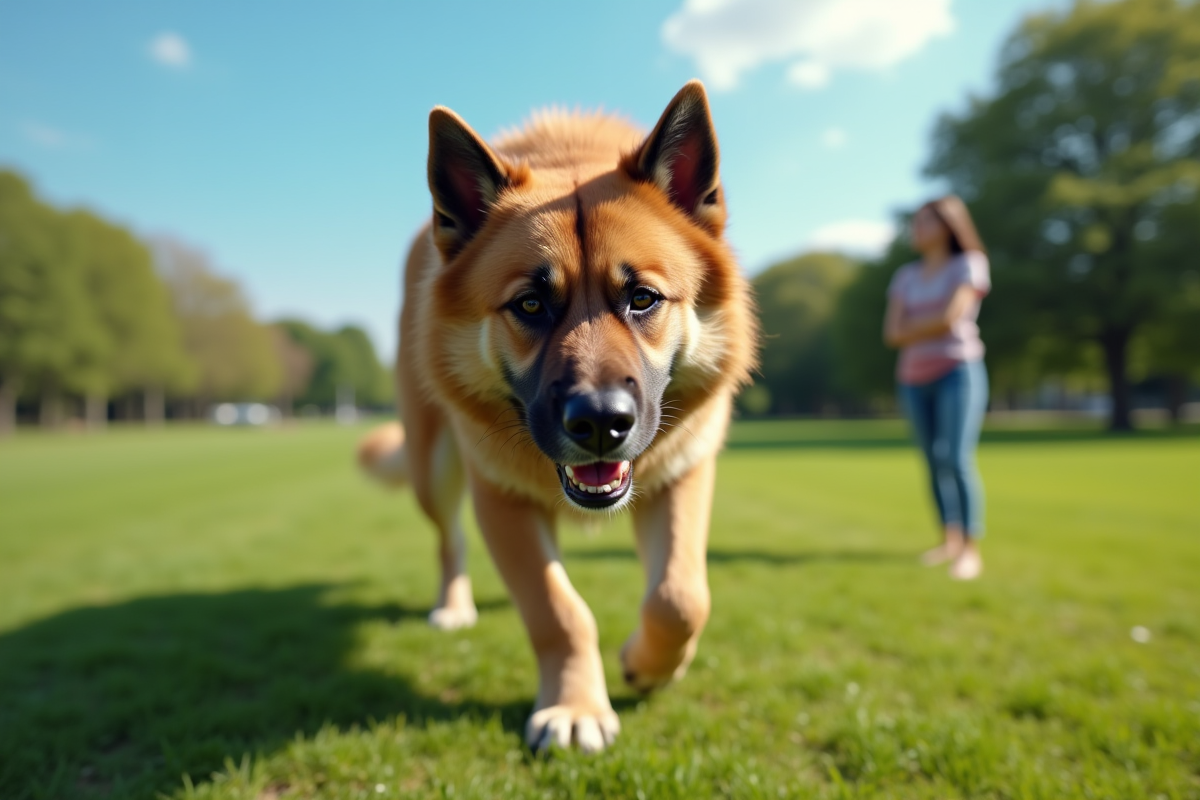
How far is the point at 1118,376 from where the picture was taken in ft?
89.9

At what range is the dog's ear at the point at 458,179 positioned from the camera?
2.49 metres

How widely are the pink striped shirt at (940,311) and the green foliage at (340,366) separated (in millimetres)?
95336

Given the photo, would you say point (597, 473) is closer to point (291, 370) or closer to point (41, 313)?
point (41, 313)

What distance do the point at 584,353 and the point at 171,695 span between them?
8.36ft

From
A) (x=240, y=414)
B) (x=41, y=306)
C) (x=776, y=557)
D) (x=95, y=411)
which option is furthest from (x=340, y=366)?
(x=776, y=557)

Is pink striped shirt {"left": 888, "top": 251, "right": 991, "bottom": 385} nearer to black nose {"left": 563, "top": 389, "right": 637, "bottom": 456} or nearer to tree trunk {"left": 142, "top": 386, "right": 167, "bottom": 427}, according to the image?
black nose {"left": 563, "top": 389, "right": 637, "bottom": 456}

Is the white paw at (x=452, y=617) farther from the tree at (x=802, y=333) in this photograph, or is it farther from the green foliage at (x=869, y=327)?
the tree at (x=802, y=333)

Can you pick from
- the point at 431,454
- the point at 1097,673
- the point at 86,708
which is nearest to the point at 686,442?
the point at 431,454

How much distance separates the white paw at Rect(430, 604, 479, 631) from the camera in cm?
380

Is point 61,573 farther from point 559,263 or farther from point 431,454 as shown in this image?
point 559,263

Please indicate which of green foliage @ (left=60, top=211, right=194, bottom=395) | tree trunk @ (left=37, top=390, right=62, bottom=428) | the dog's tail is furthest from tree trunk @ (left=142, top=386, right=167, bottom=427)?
the dog's tail

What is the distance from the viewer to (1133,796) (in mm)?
1995

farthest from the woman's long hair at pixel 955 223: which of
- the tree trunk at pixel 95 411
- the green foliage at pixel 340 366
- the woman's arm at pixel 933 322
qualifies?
the green foliage at pixel 340 366

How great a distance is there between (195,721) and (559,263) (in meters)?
2.41
